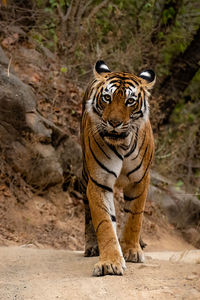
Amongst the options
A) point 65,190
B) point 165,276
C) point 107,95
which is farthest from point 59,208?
point 165,276

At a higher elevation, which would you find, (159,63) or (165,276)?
(159,63)

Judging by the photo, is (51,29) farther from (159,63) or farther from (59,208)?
(59,208)

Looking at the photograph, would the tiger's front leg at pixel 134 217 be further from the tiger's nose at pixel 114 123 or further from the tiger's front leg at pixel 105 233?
the tiger's nose at pixel 114 123

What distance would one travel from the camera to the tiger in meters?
4.17

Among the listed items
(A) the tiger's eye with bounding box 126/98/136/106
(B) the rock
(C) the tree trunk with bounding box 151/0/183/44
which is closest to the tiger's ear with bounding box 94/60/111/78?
(A) the tiger's eye with bounding box 126/98/136/106

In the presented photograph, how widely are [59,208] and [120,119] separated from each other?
386cm

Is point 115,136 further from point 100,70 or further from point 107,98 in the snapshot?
point 100,70

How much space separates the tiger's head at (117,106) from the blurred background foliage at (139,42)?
15.3ft

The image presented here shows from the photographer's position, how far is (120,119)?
4.16m

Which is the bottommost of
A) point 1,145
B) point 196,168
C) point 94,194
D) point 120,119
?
point 196,168

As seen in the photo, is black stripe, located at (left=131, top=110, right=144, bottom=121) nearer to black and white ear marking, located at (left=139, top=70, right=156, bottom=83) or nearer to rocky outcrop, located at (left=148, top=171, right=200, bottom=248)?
black and white ear marking, located at (left=139, top=70, right=156, bottom=83)

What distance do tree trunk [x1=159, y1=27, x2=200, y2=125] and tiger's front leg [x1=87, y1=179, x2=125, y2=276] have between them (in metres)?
7.37

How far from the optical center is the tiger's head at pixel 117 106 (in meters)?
4.21

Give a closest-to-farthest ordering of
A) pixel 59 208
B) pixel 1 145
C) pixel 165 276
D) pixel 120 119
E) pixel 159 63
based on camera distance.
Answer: pixel 165 276
pixel 120 119
pixel 1 145
pixel 59 208
pixel 159 63
